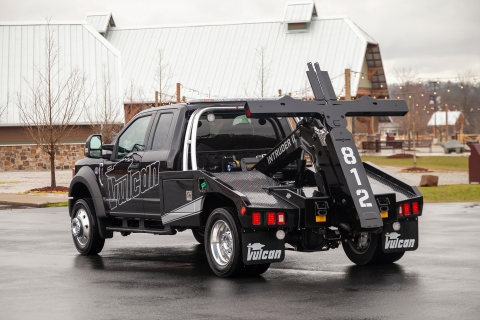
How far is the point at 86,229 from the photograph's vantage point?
13180mm

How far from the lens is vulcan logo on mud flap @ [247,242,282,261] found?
1002 centimetres

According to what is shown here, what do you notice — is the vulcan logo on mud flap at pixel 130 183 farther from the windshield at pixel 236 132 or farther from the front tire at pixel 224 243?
the front tire at pixel 224 243

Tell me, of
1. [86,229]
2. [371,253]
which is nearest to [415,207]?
[371,253]

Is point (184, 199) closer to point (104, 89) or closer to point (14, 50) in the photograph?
point (104, 89)

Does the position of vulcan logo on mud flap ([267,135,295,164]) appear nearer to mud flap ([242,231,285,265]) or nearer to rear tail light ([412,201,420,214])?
mud flap ([242,231,285,265])

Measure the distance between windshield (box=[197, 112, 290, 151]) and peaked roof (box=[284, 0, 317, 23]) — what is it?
4682cm

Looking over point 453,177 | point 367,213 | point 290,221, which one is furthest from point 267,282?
point 453,177

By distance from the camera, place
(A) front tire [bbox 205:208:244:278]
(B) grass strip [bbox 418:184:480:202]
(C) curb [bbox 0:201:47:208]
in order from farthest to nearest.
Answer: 1. (C) curb [bbox 0:201:47:208]
2. (B) grass strip [bbox 418:184:480:202]
3. (A) front tire [bbox 205:208:244:278]

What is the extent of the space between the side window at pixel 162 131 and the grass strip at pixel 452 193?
43.3 ft

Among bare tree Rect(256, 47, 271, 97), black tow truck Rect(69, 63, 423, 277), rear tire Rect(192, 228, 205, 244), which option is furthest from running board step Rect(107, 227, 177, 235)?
bare tree Rect(256, 47, 271, 97)

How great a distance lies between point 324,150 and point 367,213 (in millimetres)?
912

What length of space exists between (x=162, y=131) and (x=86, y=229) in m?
2.22

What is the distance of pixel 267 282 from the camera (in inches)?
399

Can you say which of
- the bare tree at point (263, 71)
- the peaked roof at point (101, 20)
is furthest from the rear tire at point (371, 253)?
the peaked roof at point (101, 20)
